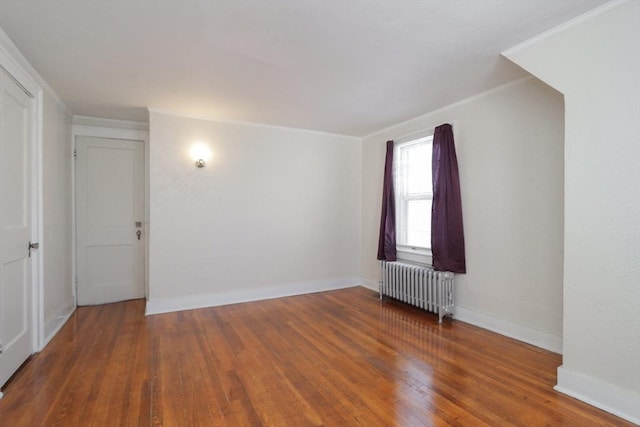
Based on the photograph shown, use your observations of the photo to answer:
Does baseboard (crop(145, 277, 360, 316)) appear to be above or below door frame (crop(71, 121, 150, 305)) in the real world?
below

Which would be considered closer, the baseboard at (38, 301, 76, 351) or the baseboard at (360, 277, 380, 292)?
the baseboard at (38, 301, 76, 351)

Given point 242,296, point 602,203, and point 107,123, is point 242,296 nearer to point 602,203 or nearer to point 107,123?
point 107,123

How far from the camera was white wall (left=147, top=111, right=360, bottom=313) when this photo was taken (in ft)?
12.9

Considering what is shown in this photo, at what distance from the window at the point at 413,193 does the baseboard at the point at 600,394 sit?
206 cm

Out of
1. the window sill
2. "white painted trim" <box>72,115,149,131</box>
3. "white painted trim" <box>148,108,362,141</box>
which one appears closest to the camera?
"white painted trim" <box>148,108,362,141</box>

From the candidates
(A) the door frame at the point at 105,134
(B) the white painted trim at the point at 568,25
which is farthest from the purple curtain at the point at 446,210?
(A) the door frame at the point at 105,134

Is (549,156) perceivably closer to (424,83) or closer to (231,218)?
(424,83)

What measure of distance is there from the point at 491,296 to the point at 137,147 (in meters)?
5.03

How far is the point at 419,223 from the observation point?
422 centimetres

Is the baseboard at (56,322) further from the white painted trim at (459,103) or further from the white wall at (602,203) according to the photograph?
the white painted trim at (459,103)

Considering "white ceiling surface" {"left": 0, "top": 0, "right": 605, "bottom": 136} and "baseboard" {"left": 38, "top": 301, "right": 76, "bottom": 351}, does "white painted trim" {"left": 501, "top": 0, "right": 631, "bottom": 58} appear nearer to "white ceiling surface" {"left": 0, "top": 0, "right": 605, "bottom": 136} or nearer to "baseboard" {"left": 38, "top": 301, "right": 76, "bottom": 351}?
"white ceiling surface" {"left": 0, "top": 0, "right": 605, "bottom": 136}

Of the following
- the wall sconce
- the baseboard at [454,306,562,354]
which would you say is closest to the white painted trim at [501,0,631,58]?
the baseboard at [454,306,562,354]

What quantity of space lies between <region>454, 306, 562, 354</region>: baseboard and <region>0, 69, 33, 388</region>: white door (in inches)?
163

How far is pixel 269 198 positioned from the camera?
4586 mm
